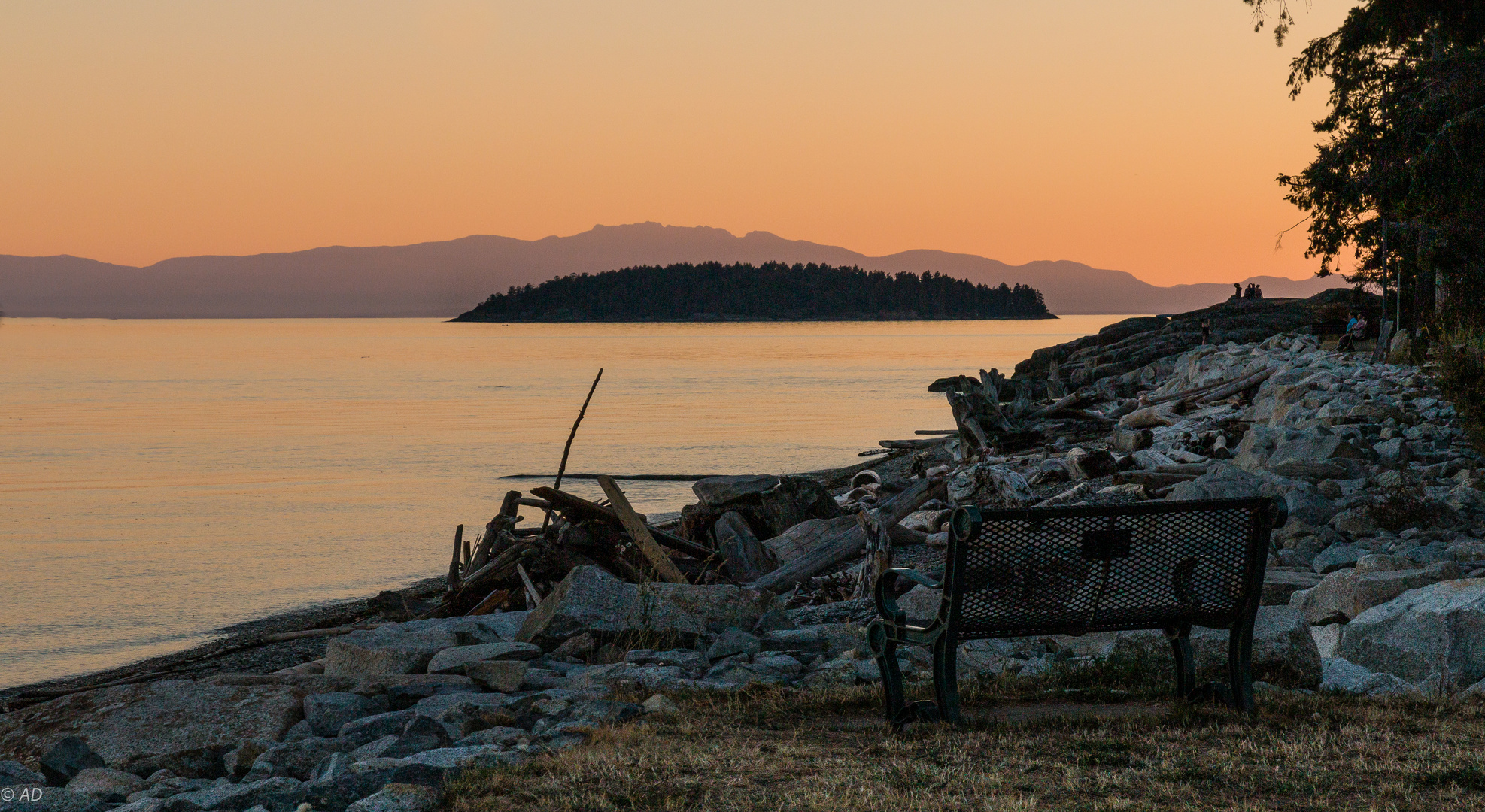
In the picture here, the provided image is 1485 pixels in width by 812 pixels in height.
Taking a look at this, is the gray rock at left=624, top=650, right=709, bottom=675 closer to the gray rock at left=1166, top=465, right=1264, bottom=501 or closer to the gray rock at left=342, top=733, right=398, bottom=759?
the gray rock at left=342, top=733, right=398, bottom=759

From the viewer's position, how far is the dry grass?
4.24 meters

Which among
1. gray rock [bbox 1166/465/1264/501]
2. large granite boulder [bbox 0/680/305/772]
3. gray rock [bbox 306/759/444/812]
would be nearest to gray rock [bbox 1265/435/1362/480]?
gray rock [bbox 1166/465/1264/501]

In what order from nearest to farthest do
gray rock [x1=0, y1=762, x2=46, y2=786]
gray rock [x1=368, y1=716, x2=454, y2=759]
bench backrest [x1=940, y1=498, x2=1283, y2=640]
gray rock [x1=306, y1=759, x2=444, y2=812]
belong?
gray rock [x1=306, y1=759, x2=444, y2=812], bench backrest [x1=940, y1=498, x2=1283, y2=640], gray rock [x1=368, y1=716, x2=454, y2=759], gray rock [x1=0, y1=762, x2=46, y2=786]

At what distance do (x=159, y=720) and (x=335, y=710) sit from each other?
1006 mm

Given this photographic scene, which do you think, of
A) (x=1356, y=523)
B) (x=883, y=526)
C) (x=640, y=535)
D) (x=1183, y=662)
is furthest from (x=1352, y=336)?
(x=1183, y=662)

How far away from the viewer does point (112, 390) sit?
177 feet

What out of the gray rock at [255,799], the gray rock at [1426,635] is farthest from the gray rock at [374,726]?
the gray rock at [1426,635]

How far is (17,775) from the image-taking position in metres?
5.86

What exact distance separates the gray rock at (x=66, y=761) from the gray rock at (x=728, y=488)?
6429mm

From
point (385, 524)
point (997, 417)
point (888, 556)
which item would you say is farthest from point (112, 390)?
point (888, 556)

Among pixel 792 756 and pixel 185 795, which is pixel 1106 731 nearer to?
pixel 792 756

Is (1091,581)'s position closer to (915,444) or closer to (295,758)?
(295,758)

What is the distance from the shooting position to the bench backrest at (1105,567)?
5.26 meters

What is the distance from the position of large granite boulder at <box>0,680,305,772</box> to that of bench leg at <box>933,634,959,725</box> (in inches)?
142
